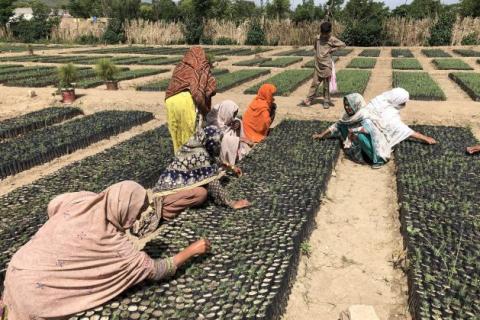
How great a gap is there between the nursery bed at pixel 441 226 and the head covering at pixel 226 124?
2211 mm

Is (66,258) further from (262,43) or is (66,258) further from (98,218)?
(262,43)

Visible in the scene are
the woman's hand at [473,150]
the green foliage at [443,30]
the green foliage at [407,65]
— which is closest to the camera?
the woman's hand at [473,150]

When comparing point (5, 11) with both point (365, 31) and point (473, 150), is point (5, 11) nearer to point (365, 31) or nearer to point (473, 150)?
point (365, 31)

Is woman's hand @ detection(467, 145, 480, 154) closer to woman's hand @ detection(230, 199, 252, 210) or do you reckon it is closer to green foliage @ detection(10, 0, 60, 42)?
woman's hand @ detection(230, 199, 252, 210)

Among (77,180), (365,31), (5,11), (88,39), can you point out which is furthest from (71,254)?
(5,11)

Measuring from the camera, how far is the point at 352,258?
3.72 metres

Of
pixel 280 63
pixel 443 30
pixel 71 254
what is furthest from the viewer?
pixel 443 30

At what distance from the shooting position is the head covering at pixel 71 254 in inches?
95.9

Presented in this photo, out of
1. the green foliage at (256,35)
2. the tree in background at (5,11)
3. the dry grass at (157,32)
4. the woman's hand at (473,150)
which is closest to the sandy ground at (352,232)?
the woman's hand at (473,150)

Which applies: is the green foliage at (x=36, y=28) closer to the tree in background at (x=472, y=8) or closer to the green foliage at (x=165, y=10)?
the green foliage at (x=165, y=10)

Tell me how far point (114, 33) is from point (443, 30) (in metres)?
22.7

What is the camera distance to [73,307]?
2.60 m

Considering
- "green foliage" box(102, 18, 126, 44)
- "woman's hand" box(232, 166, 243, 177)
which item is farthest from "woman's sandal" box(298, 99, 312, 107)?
"green foliage" box(102, 18, 126, 44)

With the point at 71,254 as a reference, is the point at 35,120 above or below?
below
